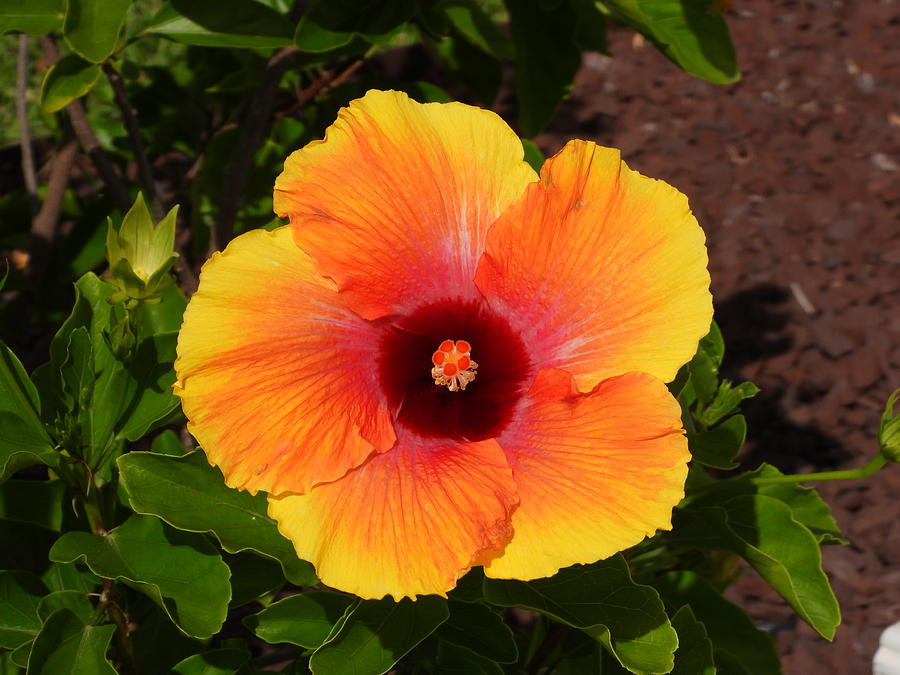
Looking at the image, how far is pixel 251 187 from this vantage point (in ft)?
9.29

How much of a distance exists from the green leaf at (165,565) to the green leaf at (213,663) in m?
0.23

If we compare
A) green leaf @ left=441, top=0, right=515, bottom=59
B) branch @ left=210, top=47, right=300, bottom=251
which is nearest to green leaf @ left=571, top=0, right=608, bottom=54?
green leaf @ left=441, top=0, right=515, bottom=59

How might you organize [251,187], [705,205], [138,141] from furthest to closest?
[705,205], [251,187], [138,141]

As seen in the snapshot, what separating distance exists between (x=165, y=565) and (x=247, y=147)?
1185 millimetres

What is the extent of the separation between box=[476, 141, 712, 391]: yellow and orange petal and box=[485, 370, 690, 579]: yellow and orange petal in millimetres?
53

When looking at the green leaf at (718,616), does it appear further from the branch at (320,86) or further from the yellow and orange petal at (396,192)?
the branch at (320,86)

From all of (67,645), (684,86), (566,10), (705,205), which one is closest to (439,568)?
(67,645)

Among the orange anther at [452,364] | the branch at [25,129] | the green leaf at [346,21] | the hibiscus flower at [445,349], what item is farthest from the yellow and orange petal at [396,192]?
the branch at [25,129]

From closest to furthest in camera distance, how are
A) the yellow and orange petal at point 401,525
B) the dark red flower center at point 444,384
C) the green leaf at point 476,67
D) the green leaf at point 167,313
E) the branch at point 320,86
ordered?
1. the yellow and orange petal at point 401,525
2. the dark red flower center at point 444,384
3. the green leaf at point 167,313
4. the branch at point 320,86
5. the green leaf at point 476,67

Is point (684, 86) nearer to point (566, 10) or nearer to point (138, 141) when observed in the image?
point (566, 10)

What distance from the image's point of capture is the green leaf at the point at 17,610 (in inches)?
64.3

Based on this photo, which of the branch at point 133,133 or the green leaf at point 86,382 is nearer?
the green leaf at point 86,382

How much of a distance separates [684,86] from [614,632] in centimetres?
334

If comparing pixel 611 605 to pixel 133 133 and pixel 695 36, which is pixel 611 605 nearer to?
pixel 695 36
